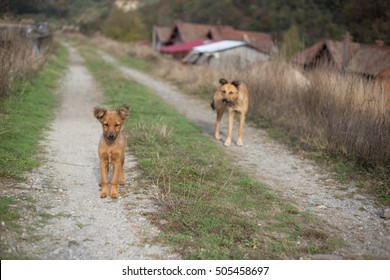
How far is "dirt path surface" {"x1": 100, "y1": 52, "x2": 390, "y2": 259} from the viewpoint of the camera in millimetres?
4870

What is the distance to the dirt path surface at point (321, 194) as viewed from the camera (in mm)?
4870

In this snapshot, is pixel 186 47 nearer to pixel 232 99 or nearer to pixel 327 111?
pixel 327 111

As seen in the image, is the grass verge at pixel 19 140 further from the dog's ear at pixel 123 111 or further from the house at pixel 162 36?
the house at pixel 162 36

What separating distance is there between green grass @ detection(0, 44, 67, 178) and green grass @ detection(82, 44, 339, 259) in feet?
6.05

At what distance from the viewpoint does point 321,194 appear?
6535mm

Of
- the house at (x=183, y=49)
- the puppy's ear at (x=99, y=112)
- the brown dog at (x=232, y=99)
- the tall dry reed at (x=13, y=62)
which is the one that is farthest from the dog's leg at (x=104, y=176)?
the house at (x=183, y=49)

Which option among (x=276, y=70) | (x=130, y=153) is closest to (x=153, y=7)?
(x=276, y=70)

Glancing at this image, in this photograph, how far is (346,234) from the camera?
16.5 feet

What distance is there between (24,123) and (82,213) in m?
4.90

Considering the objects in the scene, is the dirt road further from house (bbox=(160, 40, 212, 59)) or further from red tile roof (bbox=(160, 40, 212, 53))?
house (bbox=(160, 40, 212, 59))

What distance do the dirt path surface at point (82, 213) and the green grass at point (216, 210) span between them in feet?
0.85

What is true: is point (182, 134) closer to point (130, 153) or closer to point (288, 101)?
point (130, 153)

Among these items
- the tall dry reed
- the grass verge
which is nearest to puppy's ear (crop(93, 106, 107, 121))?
the grass verge

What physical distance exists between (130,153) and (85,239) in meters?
3.63
